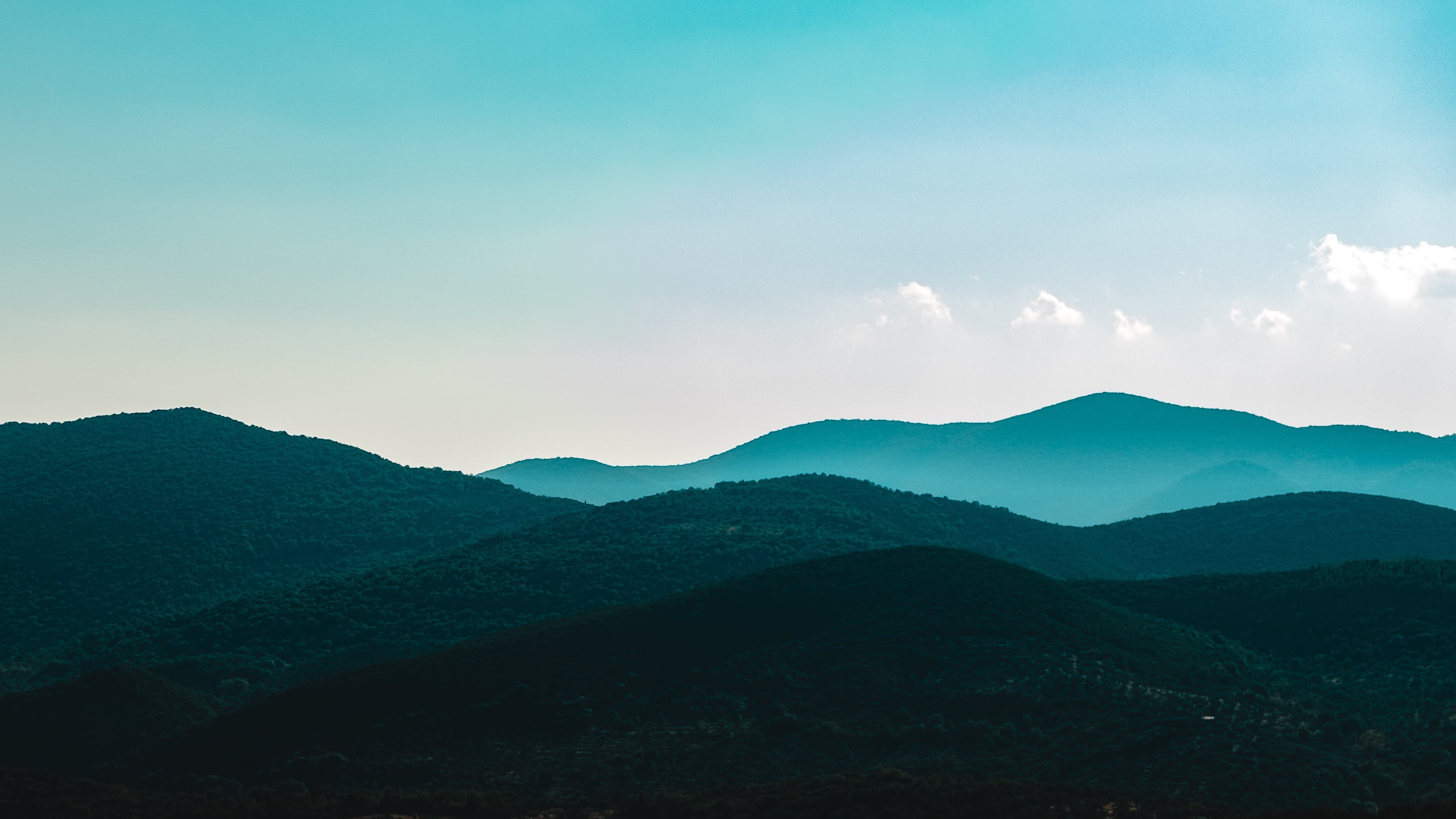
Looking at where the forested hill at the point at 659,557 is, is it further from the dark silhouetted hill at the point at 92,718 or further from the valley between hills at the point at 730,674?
the dark silhouetted hill at the point at 92,718

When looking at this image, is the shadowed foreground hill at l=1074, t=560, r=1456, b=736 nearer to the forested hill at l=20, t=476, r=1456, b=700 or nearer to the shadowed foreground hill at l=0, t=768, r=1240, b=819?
the shadowed foreground hill at l=0, t=768, r=1240, b=819

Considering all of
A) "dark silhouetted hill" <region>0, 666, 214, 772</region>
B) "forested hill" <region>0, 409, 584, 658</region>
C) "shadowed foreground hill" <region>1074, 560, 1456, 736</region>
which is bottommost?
"dark silhouetted hill" <region>0, 666, 214, 772</region>

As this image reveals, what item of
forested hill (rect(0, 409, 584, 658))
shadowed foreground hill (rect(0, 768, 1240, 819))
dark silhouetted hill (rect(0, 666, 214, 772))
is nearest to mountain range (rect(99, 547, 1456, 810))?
dark silhouetted hill (rect(0, 666, 214, 772))

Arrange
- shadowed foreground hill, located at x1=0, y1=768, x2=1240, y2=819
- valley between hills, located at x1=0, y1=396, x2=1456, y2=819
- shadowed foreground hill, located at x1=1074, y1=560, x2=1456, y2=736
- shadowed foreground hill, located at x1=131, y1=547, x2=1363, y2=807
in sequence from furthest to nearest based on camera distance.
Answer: shadowed foreground hill, located at x1=1074, y1=560, x2=1456, y2=736
shadowed foreground hill, located at x1=131, y1=547, x2=1363, y2=807
valley between hills, located at x1=0, y1=396, x2=1456, y2=819
shadowed foreground hill, located at x1=0, y1=768, x2=1240, y2=819

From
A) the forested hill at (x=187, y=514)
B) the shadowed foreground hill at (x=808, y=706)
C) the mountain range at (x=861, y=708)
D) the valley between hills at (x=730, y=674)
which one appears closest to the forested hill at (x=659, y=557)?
the valley between hills at (x=730, y=674)

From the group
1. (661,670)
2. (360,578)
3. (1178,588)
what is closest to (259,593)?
A: (360,578)

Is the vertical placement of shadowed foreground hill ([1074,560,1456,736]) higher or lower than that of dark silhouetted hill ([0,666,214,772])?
higher

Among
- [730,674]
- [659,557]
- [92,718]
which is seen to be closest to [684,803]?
[730,674]

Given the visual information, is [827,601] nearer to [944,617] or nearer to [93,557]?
[944,617]
